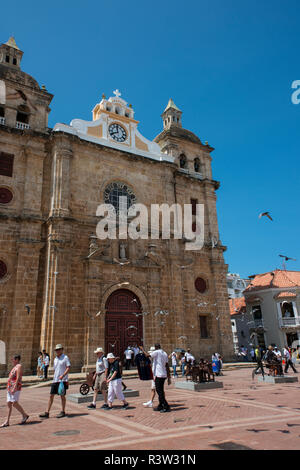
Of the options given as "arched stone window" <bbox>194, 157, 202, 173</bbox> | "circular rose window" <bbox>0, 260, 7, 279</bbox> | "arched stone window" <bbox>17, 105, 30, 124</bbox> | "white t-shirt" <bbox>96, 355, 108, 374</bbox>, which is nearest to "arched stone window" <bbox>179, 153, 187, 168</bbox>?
"arched stone window" <bbox>194, 157, 202, 173</bbox>

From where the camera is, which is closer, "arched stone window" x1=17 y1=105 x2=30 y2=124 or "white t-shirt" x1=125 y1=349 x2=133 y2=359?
"white t-shirt" x1=125 y1=349 x2=133 y2=359

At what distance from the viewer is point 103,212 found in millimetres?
22953

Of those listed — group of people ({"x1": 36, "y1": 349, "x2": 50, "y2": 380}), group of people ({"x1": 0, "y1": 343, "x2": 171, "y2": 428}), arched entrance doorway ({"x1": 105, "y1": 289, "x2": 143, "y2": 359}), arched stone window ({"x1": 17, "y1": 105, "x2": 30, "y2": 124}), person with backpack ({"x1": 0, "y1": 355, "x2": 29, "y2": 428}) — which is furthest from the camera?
arched stone window ({"x1": 17, "y1": 105, "x2": 30, "y2": 124})

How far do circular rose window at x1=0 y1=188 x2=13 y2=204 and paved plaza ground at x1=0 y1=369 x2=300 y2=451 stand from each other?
43.7ft

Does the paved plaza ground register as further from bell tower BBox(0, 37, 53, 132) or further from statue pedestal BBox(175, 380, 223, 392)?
bell tower BBox(0, 37, 53, 132)

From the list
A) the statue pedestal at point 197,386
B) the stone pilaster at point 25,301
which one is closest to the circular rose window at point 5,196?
the stone pilaster at point 25,301

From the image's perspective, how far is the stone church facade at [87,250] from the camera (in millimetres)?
19172

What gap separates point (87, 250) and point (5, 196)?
19.6 ft

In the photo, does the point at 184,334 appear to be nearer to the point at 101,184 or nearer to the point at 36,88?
the point at 101,184

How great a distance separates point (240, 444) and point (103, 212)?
18.7 m

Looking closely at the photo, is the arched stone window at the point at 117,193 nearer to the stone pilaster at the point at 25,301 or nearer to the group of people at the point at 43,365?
the stone pilaster at the point at 25,301

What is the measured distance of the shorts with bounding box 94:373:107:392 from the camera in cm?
977

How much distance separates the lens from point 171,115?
3195 centimetres

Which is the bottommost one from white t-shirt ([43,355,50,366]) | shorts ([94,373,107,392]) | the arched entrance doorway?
shorts ([94,373,107,392])
